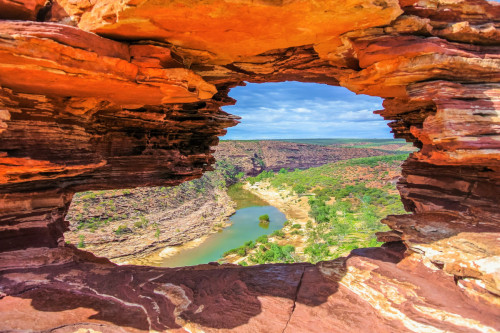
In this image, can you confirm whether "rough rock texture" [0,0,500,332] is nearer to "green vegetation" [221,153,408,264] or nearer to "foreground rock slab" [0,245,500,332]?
"foreground rock slab" [0,245,500,332]

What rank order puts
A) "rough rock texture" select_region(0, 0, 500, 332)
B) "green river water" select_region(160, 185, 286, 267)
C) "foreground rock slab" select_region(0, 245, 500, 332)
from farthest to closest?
"green river water" select_region(160, 185, 286, 267) → "rough rock texture" select_region(0, 0, 500, 332) → "foreground rock slab" select_region(0, 245, 500, 332)

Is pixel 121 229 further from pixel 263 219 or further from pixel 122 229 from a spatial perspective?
pixel 263 219

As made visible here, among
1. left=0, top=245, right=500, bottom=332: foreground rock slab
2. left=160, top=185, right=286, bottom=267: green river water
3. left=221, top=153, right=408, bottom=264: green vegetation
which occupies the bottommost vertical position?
left=160, top=185, right=286, bottom=267: green river water

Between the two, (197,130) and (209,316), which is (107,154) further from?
(209,316)

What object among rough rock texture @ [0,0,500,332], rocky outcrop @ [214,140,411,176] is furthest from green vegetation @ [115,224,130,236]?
rocky outcrop @ [214,140,411,176]

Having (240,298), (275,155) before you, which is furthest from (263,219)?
(275,155)

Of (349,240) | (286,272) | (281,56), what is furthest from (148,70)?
(349,240)

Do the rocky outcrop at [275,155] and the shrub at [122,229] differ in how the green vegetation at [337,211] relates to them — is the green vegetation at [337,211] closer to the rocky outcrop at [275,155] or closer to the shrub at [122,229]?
the shrub at [122,229]
